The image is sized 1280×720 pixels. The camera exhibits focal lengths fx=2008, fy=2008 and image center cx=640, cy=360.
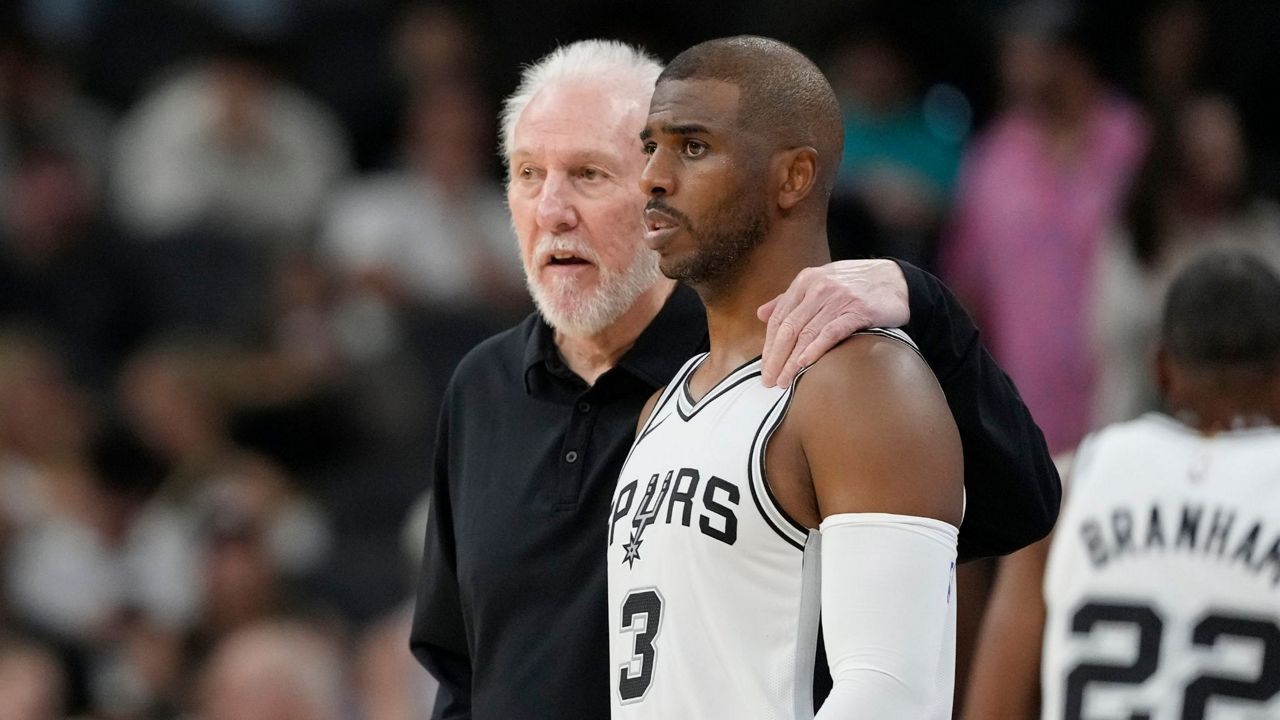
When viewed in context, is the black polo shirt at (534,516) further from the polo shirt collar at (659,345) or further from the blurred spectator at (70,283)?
the blurred spectator at (70,283)

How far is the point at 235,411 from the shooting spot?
29.5 feet

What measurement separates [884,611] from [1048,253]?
5318 millimetres

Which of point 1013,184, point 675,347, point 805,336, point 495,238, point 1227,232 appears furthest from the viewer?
point 495,238

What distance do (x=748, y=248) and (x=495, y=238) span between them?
20.5 ft

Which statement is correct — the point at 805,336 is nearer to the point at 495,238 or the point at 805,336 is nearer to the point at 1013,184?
the point at 1013,184

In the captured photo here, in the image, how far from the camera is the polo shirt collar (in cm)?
384

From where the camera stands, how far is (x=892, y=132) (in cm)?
912

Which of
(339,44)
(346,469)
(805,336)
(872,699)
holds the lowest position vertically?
(872,699)

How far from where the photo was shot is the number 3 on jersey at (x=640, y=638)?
125 inches

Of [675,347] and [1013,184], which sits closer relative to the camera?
[675,347]

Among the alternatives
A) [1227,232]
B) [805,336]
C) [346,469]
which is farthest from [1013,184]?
[805,336]

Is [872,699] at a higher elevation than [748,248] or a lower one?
lower

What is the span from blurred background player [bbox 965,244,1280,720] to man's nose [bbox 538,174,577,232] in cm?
137

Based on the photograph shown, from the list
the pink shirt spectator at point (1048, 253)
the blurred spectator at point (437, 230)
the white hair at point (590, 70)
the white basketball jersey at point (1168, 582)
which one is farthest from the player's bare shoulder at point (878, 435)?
the blurred spectator at point (437, 230)
